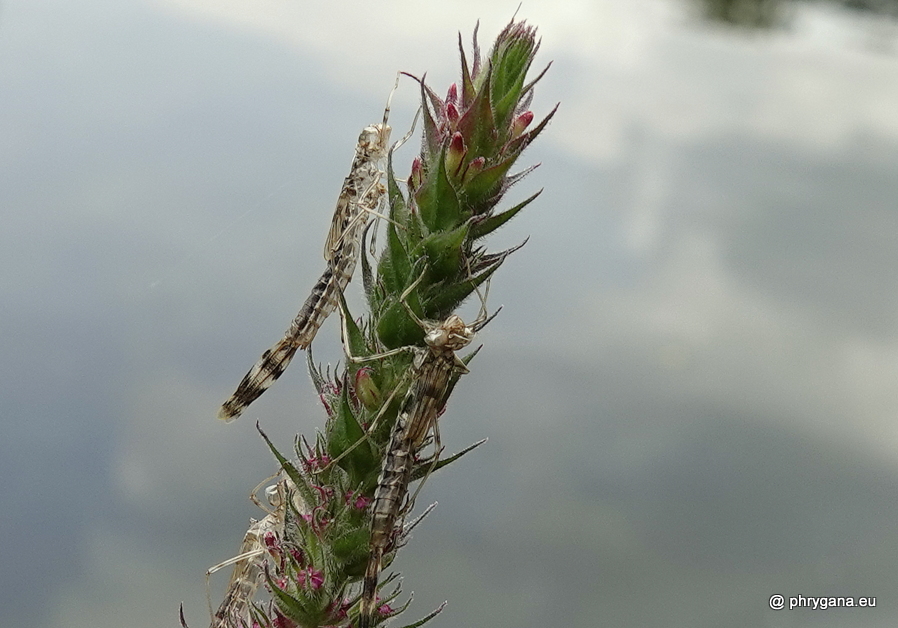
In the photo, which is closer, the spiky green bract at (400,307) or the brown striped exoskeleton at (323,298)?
the spiky green bract at (400,307)

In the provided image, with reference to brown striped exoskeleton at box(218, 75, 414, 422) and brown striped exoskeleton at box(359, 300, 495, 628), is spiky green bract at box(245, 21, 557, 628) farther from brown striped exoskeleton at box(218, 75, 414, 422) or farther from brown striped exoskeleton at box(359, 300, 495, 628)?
brown striped exoskeleton at box(218, 75, 414, 422)

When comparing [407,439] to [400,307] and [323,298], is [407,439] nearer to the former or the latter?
[400,307]

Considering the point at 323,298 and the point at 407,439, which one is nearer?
the point at 407,439

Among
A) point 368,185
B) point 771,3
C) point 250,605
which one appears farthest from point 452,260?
point 771,3

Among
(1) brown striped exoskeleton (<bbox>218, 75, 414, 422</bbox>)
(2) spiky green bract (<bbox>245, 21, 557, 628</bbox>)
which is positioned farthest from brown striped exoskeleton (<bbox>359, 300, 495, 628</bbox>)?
(1) brown striped exoskeleton (<bbox>218, 75, 414, 422</bbox>)

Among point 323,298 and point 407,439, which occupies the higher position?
point 323,298

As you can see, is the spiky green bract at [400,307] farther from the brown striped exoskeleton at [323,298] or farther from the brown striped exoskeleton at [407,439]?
the brown striped exoskeleton at [323,298]

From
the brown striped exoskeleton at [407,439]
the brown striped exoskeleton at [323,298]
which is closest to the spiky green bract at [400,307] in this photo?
the brown striped exoskeleton at [407,439]

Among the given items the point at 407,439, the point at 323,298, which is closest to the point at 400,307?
the point at 407,439
